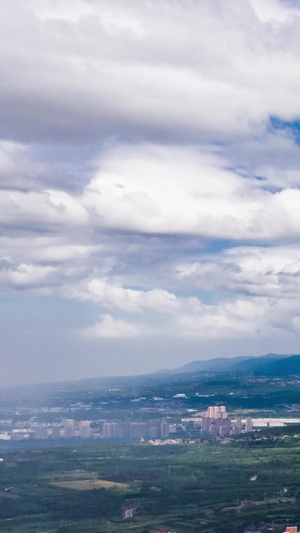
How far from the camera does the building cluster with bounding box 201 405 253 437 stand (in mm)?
121119

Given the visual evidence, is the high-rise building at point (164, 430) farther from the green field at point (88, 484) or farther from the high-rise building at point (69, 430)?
the green field at point (88, 484)

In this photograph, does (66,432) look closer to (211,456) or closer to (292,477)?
(211,456)

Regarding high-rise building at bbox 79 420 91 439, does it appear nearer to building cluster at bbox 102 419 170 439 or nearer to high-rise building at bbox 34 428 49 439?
building cluster at bbox 102 419 170 439

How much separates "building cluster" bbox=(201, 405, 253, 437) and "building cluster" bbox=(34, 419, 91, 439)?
19.2 m

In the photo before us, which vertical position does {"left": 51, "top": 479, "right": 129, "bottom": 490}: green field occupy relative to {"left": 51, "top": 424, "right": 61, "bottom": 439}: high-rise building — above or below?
below

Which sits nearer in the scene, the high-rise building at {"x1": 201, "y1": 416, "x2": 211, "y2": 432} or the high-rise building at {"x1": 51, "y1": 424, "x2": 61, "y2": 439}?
the high-rise building at {"x1": 201, "y1": 416, "x2": 211, "y2": 432}

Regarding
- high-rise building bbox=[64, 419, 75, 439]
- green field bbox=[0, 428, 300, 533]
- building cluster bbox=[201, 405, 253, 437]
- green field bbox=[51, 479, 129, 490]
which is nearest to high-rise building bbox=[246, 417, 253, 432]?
building cluster bbox=[201, 405, 253, 437]

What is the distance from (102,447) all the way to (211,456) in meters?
19.9

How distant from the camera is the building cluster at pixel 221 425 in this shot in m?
121

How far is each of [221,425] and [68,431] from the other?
2593 centimetres

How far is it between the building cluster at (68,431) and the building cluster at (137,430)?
10.4ft

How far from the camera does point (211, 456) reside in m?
92.0

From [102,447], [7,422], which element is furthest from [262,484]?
[7,422]

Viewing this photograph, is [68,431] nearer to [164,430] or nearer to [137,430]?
[137,430]
